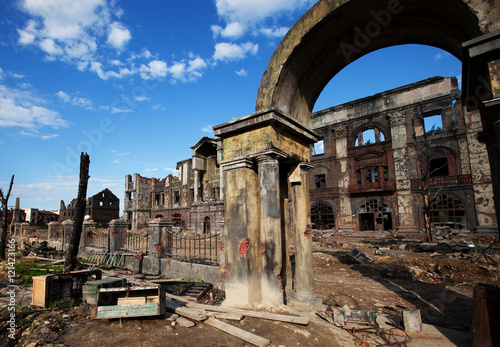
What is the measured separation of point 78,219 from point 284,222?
6437mm

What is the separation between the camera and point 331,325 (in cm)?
401

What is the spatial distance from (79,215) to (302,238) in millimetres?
6918

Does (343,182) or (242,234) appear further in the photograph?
(343,182)

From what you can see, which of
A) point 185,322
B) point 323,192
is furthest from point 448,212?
point 185,322

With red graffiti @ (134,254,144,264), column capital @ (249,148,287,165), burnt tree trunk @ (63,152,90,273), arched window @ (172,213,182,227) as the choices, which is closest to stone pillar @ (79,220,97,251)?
red graffiti @ (134,254,144,264)

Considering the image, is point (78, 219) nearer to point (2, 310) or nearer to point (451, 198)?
point (2, 310)

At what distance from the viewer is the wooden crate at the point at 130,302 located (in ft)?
13.4

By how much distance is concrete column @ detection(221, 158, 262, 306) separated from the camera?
438cm

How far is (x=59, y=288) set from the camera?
554 cm

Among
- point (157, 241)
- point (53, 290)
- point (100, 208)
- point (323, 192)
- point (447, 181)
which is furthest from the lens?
point (100, 208)

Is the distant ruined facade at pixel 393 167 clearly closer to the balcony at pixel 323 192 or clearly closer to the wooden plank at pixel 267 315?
the balcony at pixel 323 192

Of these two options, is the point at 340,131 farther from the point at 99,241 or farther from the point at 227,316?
the point at 227,316

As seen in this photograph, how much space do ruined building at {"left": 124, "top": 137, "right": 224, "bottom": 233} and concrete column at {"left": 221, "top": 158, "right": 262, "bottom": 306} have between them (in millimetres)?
19042

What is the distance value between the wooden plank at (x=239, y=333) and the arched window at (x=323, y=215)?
23.4 m
